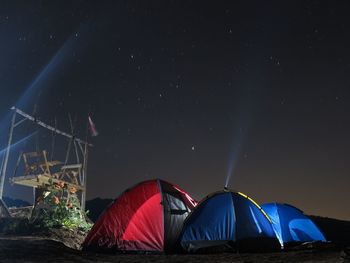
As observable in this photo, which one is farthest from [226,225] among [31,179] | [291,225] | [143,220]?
[31,179]

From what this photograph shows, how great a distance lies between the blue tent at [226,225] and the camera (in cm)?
931

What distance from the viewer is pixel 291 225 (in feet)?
37.8

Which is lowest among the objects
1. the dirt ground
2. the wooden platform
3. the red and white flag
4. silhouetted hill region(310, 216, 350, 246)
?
silhouetted hill region(310, 216, 350, 246)

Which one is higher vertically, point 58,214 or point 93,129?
point 93,129

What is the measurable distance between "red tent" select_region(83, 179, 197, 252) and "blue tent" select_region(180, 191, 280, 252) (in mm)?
675

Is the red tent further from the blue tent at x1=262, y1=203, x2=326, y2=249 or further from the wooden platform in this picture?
the wooden platform

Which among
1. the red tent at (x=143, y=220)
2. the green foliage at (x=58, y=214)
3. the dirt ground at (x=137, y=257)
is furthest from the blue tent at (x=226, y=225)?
the green foliage at (x=58, y=214)

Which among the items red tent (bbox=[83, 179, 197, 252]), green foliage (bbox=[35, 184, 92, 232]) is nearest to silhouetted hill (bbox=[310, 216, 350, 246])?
green foliage (bbox=[35, 184, 92, 232])

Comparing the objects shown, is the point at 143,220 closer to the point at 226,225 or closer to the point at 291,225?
the point at 226,225

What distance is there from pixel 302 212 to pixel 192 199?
329 centimetres

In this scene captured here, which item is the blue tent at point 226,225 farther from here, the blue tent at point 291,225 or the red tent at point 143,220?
the blue tent at point 291,225

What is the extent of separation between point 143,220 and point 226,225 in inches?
82.4

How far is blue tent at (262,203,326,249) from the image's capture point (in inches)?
445

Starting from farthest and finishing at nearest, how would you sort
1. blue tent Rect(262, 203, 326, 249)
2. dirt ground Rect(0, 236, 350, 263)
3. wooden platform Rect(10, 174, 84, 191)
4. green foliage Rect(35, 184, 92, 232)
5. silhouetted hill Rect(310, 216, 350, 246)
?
silhouetted hill Rect(310, 216, 350, 246) → wooden platform Rect(10, 174, 84, 191) → green foliage Rect(35, 184, 92, 232) → blue tent Rect(262, 203, 326, 249) → dirt ground Rect(0, 236, 350, 263)
